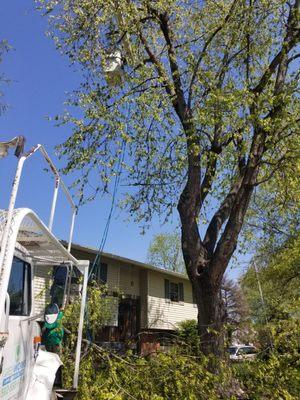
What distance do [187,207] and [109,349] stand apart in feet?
12.0

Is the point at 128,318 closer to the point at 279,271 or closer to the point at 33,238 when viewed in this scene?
the point at 279,271

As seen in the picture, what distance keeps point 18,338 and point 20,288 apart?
0.61m

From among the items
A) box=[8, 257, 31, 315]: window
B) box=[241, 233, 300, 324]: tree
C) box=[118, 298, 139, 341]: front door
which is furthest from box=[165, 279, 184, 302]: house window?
box=[8, 257, 31, 315]: window

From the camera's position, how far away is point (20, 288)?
4816 millimetres

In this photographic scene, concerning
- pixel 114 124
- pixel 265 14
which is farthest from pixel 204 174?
pixel 265 14

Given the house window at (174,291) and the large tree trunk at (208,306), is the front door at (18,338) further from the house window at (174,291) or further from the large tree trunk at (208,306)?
the house window at (174,291)

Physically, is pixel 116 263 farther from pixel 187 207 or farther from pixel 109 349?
pixel 109 349

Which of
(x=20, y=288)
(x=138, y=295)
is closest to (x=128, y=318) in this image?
(x=138, y=295)

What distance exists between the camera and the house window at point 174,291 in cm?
2716

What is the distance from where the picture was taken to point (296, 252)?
20.7m

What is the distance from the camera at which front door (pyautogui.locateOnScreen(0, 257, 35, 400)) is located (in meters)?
3.98

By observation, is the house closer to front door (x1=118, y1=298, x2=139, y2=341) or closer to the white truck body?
front door (x1=118, y1=298, x2=139, y2=341)

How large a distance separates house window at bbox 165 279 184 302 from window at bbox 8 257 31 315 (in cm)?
2225

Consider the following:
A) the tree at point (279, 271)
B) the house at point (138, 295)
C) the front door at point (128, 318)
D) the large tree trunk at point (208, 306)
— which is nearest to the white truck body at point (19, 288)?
the large tree trunk at point (208, 306)
